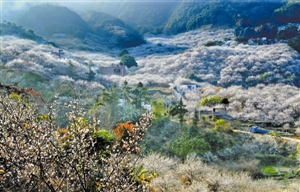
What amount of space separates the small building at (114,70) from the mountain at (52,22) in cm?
2913

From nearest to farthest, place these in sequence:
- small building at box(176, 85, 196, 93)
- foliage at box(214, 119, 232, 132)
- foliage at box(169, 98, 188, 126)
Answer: foliage at box(169, 98, 188, 126), foliage at box(214, 119, 232, 132), small building at box(176, 85, 196, 93)

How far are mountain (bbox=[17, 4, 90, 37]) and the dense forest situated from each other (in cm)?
38

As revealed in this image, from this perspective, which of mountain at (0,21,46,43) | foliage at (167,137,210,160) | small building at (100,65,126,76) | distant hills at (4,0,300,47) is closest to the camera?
foliage at (167,137,210,160)

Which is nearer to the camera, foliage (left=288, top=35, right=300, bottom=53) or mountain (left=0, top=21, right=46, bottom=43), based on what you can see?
foliage (left=288, top=35, right=300, bottom=53)

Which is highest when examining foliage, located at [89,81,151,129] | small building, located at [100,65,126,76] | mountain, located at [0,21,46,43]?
mountain, located at [0,21,46,43]

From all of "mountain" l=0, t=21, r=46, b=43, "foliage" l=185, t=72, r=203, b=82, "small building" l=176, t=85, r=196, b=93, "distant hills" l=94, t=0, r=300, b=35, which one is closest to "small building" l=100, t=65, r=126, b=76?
"foliage" l=185, t=72, r=203, b=82

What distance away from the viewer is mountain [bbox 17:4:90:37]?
216 ft

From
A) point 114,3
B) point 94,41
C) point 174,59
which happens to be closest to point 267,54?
point 174,59

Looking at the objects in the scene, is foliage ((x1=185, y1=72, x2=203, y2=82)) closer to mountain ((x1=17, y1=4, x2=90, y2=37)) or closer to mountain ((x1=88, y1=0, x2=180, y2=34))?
mountain ((x1=17, y1=4, x2=90, y2=37))

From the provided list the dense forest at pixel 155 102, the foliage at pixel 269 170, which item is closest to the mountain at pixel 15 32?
the dense forest at pixel 155 102

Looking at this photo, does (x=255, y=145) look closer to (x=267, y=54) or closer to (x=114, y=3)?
(x=267, y=54)

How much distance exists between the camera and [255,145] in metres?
18.3

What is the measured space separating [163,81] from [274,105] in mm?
17166

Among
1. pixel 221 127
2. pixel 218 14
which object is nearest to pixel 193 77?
pixel 221 127
